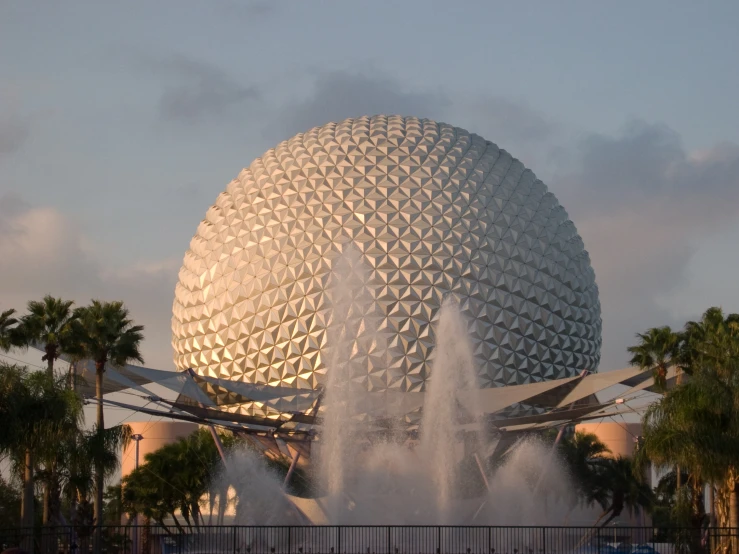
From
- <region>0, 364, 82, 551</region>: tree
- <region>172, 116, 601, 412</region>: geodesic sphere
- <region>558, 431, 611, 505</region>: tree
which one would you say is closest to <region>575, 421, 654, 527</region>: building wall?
<region>172, 116, 601, 412</region>: geodesic sphere

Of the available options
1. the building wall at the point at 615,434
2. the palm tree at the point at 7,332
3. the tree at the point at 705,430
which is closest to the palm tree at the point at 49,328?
the palm tree at the point at 7,332

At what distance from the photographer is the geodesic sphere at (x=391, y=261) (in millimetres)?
49031

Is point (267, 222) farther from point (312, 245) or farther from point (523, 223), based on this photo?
point (523, 223)

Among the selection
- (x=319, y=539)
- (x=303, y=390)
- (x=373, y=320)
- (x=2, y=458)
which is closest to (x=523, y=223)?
(x=373, y=320)

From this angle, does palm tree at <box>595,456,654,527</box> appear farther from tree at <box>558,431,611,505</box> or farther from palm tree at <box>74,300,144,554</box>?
palm tree at <box>74,300,144,554</box>

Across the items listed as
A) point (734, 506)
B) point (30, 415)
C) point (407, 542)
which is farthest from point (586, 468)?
point (30, 415)

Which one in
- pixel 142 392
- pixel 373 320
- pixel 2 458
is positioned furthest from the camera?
pixel 373 320

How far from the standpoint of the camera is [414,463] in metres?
37.8

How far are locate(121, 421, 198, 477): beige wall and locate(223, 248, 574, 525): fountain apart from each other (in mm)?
16415

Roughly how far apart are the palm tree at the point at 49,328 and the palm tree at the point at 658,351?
1992 cm

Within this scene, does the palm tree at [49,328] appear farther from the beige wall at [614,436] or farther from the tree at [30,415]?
the beige wall at [614,436]

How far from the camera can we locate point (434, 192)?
2040 inches

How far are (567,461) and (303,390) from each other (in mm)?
12309

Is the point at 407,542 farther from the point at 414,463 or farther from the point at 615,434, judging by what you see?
the point at 615,434
